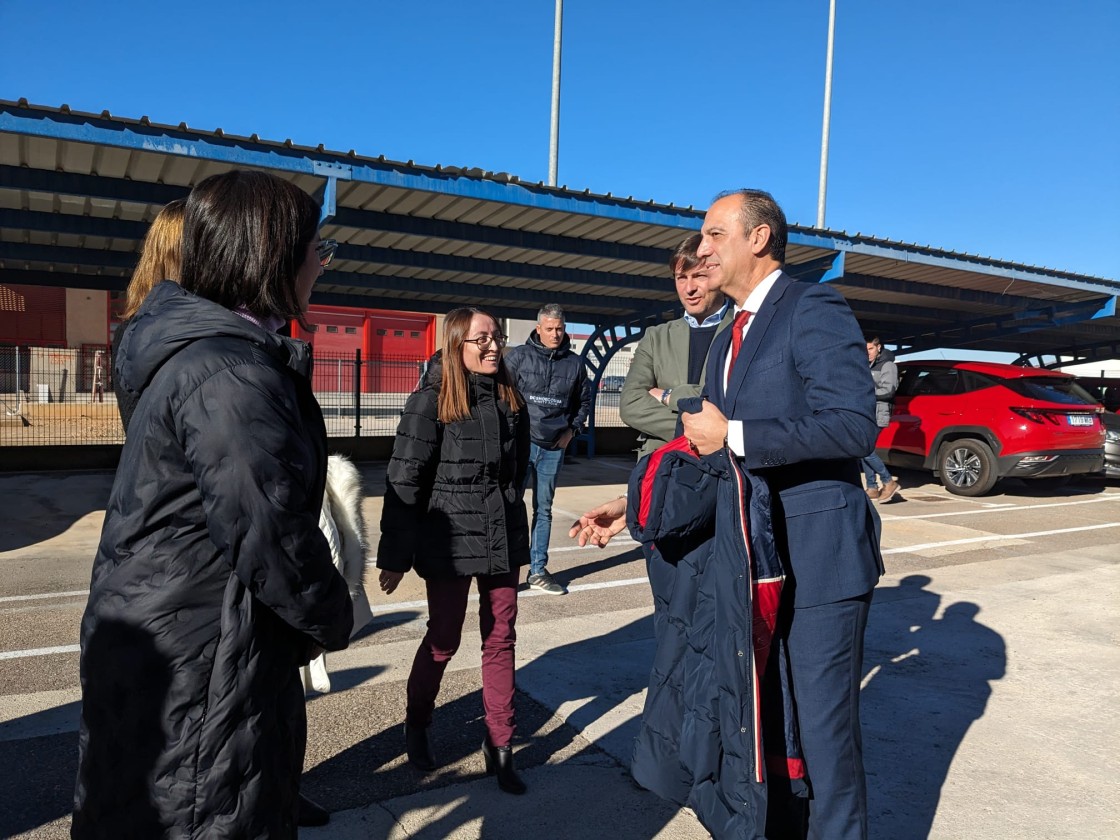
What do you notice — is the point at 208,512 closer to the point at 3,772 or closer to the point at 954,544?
the point at 3,772

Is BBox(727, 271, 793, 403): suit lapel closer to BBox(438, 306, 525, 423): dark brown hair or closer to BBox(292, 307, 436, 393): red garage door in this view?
BBox(438, 306, 525, 423): dark brown hair

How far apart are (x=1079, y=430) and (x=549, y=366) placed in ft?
28.6

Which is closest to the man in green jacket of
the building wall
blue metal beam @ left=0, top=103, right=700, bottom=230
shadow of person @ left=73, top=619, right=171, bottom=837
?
shadow of person @ left=73, top=619, right=171, bottom=837

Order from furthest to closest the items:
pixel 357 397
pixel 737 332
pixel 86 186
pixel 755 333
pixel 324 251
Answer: pixel 357 397 → pixel 86 186 → pixel 737 332 → pixel 755 333 → pixel 324 251

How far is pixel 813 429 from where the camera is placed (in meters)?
2.01

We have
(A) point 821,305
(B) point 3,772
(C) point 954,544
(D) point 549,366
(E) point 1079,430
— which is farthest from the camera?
(E) point 1079,430

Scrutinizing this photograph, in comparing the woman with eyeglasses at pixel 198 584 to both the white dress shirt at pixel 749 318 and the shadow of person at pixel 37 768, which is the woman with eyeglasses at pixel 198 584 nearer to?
the white dress shirt at pixel 749 318

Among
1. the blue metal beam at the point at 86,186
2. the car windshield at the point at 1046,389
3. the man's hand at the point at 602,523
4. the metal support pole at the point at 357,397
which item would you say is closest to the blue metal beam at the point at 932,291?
the car windshield at the point at 1046,389

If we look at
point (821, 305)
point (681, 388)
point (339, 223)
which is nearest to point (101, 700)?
point (821, 305)

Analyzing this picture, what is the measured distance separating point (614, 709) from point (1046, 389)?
10.1 m

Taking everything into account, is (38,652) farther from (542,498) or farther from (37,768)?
(542,498)

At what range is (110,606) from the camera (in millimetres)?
1543

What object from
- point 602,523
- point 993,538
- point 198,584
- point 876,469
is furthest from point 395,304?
point 198,584

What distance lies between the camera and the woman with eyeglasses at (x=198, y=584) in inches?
58.1
